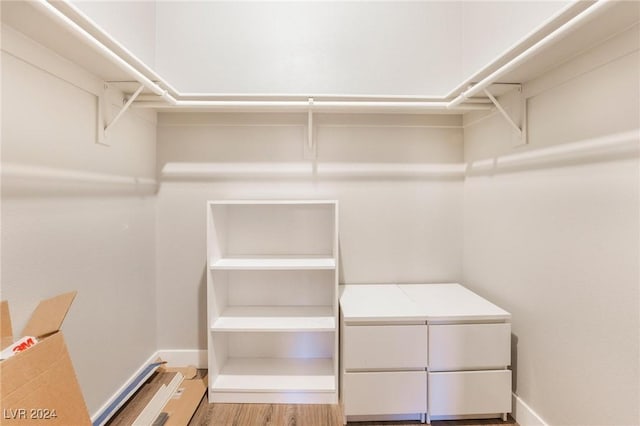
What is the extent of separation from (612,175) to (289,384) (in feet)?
6.19

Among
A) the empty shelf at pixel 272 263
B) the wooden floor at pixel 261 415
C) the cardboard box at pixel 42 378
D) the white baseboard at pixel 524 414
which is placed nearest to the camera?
the cardboard box at pixel 42 378

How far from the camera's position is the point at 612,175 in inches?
44.7

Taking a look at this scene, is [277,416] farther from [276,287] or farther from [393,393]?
[276,287]

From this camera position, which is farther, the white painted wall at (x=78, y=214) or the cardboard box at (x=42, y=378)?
the white painted wall at (x=78, y=214)

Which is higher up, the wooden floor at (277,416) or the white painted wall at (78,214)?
the white painted wall at (78,214)

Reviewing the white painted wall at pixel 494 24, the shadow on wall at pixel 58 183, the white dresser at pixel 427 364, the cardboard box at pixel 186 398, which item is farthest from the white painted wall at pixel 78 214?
the white painted wall at pixel 494 24

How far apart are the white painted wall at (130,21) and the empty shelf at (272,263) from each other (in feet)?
4.62

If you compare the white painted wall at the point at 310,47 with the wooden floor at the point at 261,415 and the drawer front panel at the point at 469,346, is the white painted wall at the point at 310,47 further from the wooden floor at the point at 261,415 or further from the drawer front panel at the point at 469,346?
the wooden floor at the point at 261,415

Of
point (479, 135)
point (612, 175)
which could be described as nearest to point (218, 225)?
point (479, 135)

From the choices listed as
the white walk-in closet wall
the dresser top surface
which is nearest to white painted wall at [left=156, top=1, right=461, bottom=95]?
the white walk-in closet wall

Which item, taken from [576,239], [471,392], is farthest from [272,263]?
[576,239]

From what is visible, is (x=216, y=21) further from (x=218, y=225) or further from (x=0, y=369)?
(x=0, y=369)

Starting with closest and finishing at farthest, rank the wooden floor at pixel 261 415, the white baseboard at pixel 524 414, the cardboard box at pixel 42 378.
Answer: the cardboard box at pixel 42 378 < the white baseboard at pixel 524 414 < the wooden floor at pixel 261 415

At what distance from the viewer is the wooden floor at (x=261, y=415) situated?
5.32 feet
